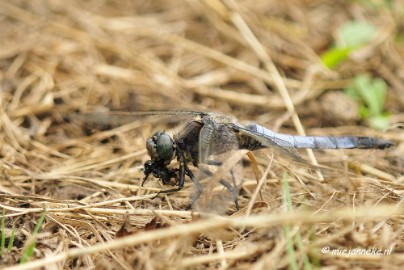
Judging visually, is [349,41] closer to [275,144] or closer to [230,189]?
[275,144]

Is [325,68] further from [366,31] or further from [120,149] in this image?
[120,149]

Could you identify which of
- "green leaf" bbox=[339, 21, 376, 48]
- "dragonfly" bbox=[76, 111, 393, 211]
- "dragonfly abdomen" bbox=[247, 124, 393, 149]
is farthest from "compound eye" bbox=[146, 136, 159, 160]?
"green leaf" bbox=[339, 21, 376, 48]

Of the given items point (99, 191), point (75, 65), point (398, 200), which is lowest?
point (99, 191)

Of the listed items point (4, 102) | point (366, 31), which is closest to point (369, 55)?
point (366, 31)

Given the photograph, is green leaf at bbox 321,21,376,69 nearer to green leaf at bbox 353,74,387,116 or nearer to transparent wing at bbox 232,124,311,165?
green leaf at bbox 353,74,387,116

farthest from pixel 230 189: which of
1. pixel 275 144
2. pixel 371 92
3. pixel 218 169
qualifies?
pixel 371 92

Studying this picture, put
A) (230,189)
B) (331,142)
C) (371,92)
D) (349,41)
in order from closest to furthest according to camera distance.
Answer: (230,189), (331,142), (371,92), (349,41)

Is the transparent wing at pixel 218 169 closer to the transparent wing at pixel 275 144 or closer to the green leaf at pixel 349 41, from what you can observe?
the transparent wing at pixel 275 144
